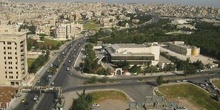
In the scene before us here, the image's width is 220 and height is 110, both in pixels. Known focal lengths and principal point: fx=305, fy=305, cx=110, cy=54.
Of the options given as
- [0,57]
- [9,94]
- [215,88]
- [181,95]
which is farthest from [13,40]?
[215,88]

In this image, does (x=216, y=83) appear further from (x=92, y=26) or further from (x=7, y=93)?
(x=92, y=26)

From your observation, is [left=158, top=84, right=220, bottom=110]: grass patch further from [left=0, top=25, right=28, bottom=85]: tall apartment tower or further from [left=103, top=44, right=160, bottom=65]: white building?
[left=0, top=25, right=28, bottom=85]: tall apartment tower

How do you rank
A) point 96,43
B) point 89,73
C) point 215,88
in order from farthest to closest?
point 96,43 → point 89,73 → point 215,88

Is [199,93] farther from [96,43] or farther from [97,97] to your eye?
[96,43]

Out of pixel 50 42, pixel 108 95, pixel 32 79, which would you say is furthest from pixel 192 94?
pixel 50 42

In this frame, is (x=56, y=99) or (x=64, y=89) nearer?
(x=56, y=99)

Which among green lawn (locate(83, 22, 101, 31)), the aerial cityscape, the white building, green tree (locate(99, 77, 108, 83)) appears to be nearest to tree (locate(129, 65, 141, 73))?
the aerial cityscape

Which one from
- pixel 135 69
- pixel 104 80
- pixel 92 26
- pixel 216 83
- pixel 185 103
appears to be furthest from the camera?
pixel 92 26
